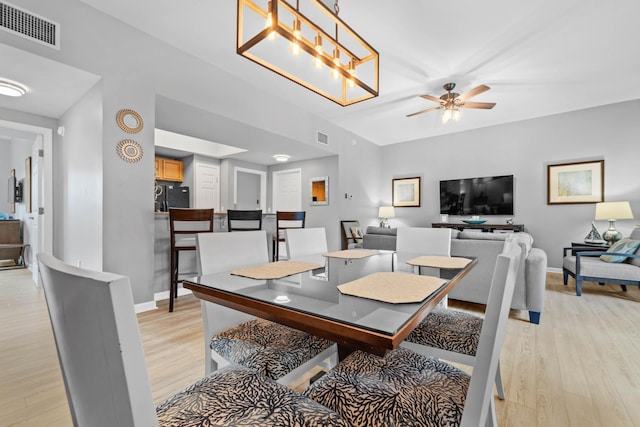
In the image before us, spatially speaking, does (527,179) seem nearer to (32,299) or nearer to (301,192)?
(301,192)

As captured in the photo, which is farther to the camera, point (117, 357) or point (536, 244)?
point (536, 244)

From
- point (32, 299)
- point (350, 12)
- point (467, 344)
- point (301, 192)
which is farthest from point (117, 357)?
point (301, 192)

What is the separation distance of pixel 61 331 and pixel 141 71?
3.01m

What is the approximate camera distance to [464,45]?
3.00 meters

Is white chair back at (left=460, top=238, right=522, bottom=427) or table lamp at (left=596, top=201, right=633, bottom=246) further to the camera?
table lamp at (left=596, top=201, right=633, bottom=246)

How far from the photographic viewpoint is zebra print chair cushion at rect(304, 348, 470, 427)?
2.52ft

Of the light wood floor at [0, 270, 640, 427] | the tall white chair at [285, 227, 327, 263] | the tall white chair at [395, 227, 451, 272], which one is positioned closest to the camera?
the light wood floor at [0, 270, 640, 427]

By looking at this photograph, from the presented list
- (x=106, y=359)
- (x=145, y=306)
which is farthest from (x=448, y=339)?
(x=145, y=306)

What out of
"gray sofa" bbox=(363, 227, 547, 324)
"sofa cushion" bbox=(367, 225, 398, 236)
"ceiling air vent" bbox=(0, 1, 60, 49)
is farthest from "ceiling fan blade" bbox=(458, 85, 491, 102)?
"ceiling air vent" bbox=(0, 1, 60, 49)

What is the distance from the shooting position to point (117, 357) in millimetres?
378

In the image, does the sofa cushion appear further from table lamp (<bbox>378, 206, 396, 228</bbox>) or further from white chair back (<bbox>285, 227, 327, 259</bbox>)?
table lamp (<bbox>378, 206, 396, 228</bbox>)

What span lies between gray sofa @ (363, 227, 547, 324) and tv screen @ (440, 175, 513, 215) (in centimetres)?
298

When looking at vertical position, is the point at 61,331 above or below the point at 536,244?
above

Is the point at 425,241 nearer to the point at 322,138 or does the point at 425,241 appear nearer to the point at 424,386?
the point at 424,386
